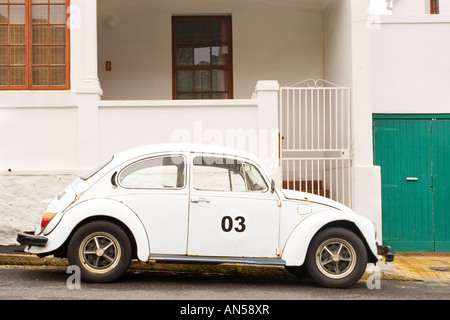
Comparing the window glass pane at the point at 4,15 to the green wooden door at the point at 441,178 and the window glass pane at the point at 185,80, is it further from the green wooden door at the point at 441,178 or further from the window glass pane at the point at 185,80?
the green wooden door at the point at 441,178

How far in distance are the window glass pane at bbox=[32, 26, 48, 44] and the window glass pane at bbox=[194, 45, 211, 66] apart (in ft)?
12.4

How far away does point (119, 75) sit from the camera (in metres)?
13.0

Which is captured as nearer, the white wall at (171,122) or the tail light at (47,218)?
the tail light at (47,218)

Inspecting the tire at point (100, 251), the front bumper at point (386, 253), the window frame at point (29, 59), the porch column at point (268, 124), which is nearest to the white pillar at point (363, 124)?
the porch column at point (268, 124)

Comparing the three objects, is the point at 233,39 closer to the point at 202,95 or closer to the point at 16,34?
the point at 202,95

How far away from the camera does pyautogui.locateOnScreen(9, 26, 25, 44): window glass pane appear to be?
10.5 m

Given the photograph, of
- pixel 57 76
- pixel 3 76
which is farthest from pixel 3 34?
pixel 57 76

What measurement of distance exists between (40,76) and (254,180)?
550 centimetres

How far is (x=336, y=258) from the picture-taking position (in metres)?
6.95

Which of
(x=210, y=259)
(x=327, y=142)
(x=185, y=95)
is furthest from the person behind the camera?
(x=185, y=95)

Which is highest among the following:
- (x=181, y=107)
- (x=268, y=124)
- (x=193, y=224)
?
(x=181, y=107)

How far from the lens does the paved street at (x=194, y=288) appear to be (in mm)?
6352

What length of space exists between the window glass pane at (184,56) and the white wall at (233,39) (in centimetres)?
25

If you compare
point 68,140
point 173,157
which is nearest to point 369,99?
point 173,157
